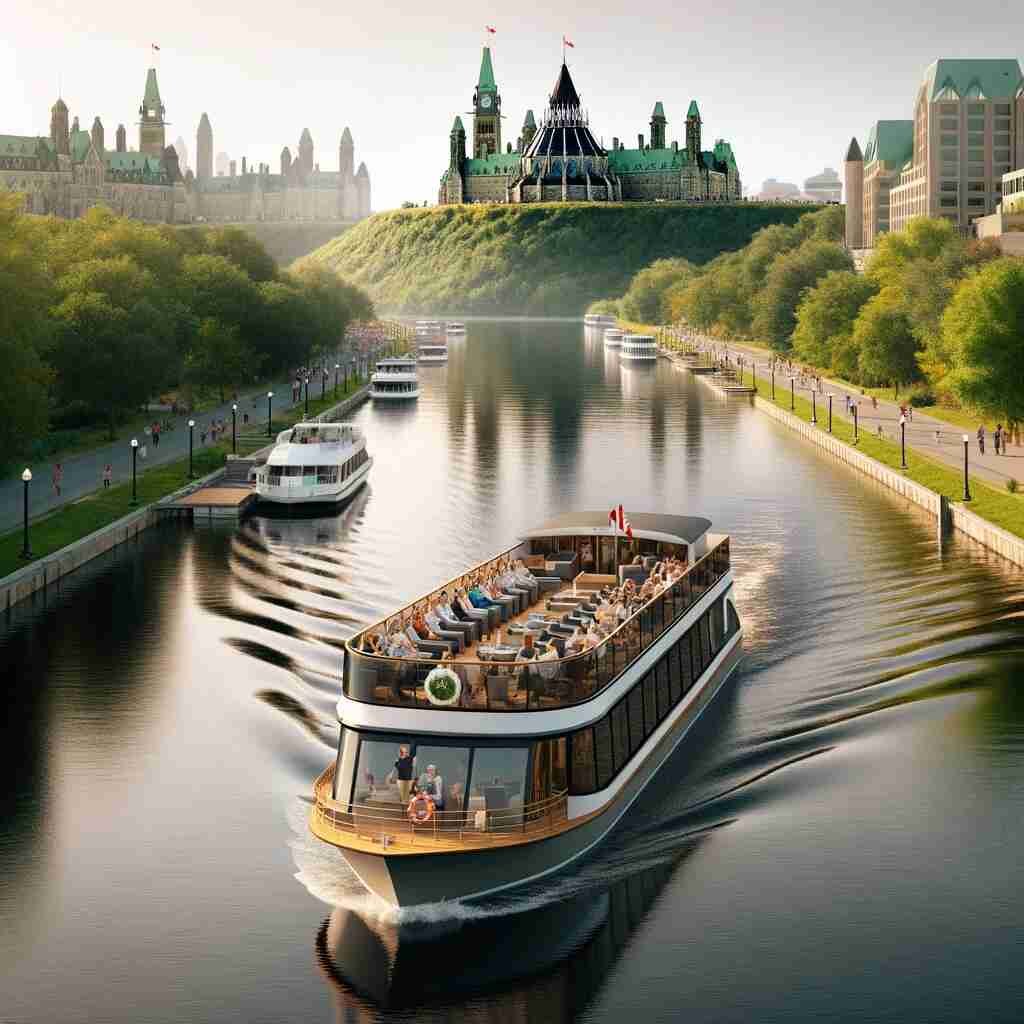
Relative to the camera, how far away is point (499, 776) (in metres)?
28.6

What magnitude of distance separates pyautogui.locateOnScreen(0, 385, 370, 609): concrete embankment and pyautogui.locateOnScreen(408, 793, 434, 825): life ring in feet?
93.0

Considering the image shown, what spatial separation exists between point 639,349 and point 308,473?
100m

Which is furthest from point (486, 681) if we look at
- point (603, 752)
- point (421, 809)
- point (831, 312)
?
point (831, 312)

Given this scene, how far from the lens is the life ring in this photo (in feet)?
90.4

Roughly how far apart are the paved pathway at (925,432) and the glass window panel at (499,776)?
4660 centimetres

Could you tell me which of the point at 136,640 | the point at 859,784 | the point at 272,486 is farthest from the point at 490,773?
the point at 272,486

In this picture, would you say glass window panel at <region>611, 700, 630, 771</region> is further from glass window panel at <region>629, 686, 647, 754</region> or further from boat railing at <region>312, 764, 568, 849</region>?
boat railing at <region>312, 764, 568, 849</region>

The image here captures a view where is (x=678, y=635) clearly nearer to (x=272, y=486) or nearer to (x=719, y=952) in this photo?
(x=719, y=952)

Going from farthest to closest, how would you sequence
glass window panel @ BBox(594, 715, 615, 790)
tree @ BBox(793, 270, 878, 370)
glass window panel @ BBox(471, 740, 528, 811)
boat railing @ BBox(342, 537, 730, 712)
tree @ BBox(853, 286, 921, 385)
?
tree @ BBox(793, 270, 878, 370) < tree @ BBox(853, 286, 921, 385) < glass window panel @ BBox(594, 715, 615, 790) < boat railing @ BBox(342, 537, 730, 712) < glass window panel @ BBox(471, 740, 528, 811)

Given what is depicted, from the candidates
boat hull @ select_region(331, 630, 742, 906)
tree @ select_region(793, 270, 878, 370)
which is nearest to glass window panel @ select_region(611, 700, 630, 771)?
boat hull @ select_region(331, 630, 742, 906)

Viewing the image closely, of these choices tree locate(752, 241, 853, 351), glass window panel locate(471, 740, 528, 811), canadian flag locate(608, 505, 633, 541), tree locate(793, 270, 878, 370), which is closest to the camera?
glass window panel locate(471, 740, 528, 811)

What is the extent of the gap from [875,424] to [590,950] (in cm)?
7470

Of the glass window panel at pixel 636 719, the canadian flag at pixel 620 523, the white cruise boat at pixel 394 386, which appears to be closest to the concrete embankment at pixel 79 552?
the canadian flag at pixel 620 523

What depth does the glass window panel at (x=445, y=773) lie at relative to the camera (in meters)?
28.1
